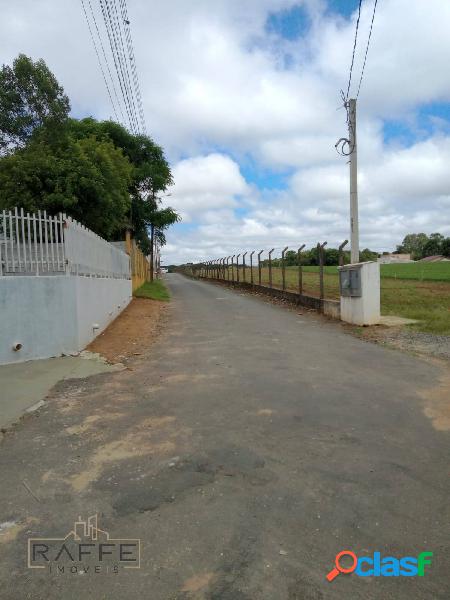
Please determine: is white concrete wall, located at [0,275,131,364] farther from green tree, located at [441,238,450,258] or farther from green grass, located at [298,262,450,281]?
green tree, located at [441,238,450,258]

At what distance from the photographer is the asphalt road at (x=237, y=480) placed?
2.45 metres

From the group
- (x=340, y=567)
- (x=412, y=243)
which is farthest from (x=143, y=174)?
(x=412, y=243)

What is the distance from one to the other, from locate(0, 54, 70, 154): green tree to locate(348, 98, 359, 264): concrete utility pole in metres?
11.0

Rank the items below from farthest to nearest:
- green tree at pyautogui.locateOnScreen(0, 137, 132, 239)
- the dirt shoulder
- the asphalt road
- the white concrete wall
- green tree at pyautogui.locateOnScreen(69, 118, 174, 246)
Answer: green tree at pyautogui.locateOnScreen(69, 118, 174, 246)
green tree at pyautogui.locateOnScreen(0, 137, 132, 239)
the dirt shoulder
the white concrete wall
the asphalt road

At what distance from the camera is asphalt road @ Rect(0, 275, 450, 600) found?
96.4 inches

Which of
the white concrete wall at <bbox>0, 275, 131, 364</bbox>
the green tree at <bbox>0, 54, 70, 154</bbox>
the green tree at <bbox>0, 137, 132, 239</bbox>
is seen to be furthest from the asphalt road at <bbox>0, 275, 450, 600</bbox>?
the green tree at <bbox>0, 54, 70, 154</bbox>

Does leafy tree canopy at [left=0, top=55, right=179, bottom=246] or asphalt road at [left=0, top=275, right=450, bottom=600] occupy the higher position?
leafy tree canopy at [left=0, top=55, right=179, bottom=246]

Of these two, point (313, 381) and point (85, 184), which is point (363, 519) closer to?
point (313, 381)

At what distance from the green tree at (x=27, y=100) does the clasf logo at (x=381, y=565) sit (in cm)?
1794

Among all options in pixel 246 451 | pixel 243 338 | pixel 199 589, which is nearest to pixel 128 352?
pixel 243 338

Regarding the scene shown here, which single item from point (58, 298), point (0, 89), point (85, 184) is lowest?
point (58, 298)

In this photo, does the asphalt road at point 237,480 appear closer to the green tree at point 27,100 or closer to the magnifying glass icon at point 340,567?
the magnifying glass icon at point 340,567

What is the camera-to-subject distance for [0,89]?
17250mm

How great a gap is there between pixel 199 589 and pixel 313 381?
13.9ft
